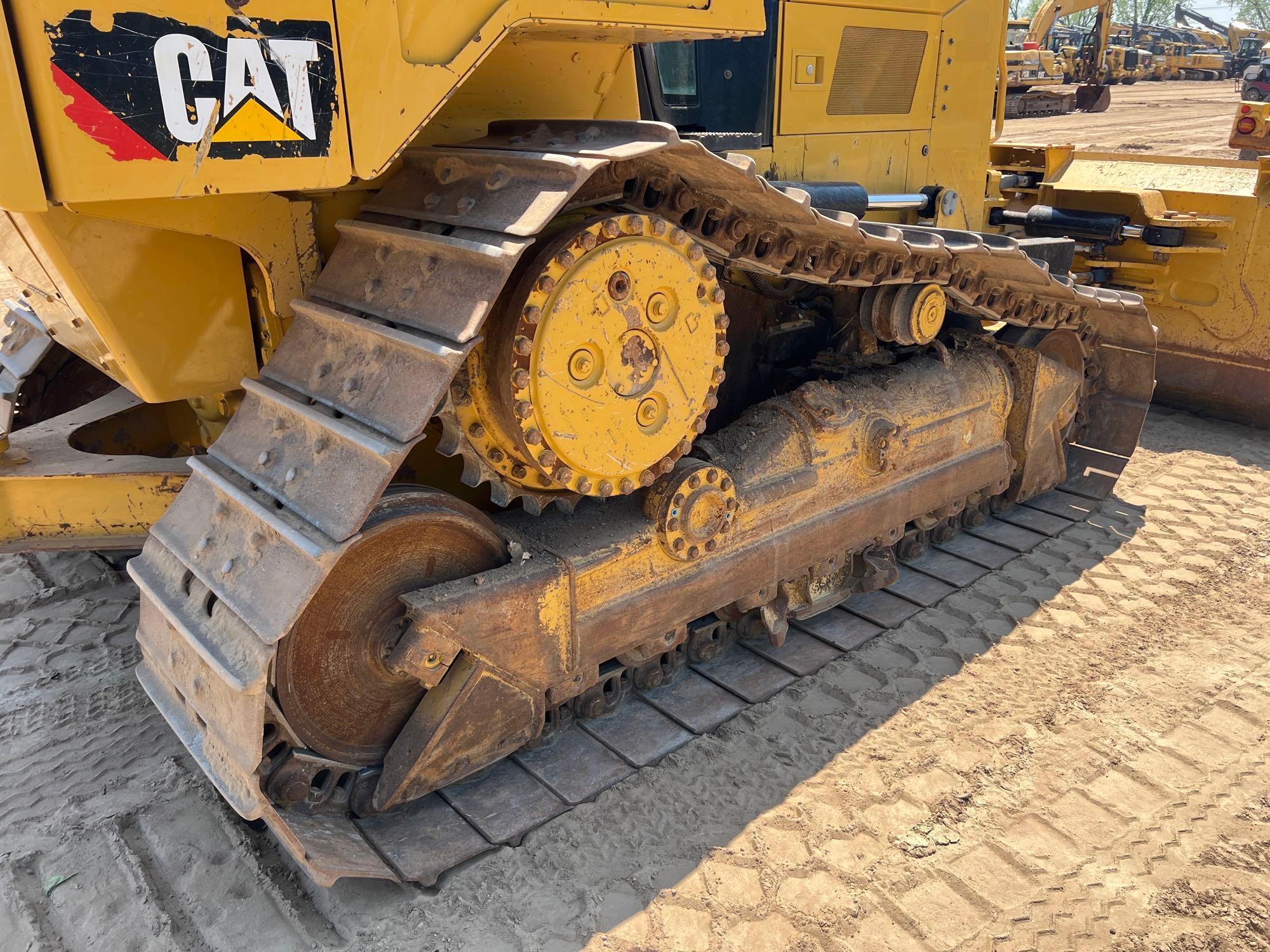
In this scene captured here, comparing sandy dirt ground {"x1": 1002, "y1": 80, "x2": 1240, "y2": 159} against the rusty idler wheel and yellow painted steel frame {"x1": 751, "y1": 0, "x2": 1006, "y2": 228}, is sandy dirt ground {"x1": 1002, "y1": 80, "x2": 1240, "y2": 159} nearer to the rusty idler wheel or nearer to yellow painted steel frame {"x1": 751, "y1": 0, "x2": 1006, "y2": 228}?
yellow painted steel frame {"x1": 751, "y1": 0, "x2": 1006, "y2": 228}

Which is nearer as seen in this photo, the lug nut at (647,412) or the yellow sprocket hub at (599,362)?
the yellow sprocket hub at (599,362)

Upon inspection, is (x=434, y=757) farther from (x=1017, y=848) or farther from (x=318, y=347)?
(x=1017, y=848)

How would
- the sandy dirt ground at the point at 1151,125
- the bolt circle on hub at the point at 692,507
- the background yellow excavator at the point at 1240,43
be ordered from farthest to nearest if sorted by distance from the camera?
the background yellow excavator at the point at 1240,43 → the sandy dirt ground at the point at 1151,125 → the bolt circle on hub at the point at 692,507

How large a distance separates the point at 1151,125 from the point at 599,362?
25.4m

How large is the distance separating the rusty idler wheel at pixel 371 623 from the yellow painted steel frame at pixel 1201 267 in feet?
16.4

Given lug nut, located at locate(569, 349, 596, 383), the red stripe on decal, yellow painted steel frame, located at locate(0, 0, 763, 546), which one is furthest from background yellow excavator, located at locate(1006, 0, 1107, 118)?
the red stripe on decal

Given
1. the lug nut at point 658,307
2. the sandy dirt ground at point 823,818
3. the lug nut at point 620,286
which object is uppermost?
the lug nut at point 620,286

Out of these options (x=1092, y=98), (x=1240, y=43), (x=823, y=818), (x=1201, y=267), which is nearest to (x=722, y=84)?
(x=823, y=818)

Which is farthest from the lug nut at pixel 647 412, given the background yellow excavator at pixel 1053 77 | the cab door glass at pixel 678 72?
the background yellow excavator at pixel 1053 77

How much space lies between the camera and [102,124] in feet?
5.85

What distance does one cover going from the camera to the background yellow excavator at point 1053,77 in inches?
867

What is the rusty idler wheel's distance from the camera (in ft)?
8.28

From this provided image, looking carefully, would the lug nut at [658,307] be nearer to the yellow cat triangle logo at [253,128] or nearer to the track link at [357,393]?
the track link at [357,393]

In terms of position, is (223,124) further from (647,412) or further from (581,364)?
(647,412)
